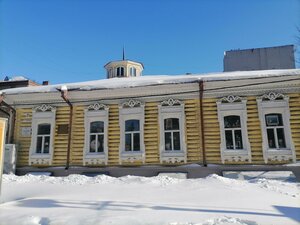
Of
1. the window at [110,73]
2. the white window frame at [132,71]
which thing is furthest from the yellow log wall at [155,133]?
the window at [110,73]

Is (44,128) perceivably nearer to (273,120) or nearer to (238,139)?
(238,139)

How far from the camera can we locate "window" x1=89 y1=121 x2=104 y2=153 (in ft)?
43.0

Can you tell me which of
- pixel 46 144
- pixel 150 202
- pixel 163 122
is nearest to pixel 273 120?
pixel 163 122

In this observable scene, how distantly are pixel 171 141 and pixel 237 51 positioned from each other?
57.1ft

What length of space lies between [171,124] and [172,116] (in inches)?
15.1

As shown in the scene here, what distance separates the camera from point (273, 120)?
11.7m

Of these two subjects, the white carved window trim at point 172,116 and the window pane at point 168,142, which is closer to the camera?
the white carved window trim at point 172,116

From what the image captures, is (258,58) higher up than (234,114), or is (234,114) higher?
(258,58)

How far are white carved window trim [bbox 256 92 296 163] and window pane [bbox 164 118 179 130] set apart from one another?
11.7 feet

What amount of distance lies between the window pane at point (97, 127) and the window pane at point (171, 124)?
10.2 ft

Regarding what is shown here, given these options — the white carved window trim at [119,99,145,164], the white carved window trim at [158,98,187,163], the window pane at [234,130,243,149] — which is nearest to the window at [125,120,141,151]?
the white carved window trim at [119,99,145,164]

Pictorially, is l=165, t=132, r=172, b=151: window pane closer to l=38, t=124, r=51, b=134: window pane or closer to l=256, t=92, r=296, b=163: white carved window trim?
l=256, t=92, r=296, b=163: white carved window trim

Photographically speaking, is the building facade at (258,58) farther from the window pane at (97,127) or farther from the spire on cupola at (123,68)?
the window pane at (97,127)

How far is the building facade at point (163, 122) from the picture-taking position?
11.5 meters
